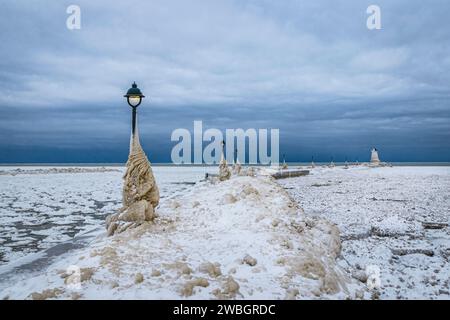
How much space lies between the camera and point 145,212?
934cm

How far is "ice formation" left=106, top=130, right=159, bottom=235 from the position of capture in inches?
361

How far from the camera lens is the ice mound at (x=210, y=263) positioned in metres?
5.26

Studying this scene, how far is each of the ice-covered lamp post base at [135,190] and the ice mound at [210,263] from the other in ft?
1.36

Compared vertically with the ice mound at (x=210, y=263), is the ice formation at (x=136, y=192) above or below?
above

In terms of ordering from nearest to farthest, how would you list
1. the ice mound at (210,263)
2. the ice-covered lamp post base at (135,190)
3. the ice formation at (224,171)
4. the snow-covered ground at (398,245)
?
1. the ice mound at (210,263)
2. the snow-covered ground at (398,245)
3. the ice-covered lamp post base at (135,190)
4. the ice formation at (224,171)

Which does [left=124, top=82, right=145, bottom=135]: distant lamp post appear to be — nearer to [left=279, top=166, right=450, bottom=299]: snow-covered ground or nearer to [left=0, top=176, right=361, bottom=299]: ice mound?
[left=0, top=176, right=361, bottom=299]: ice mound

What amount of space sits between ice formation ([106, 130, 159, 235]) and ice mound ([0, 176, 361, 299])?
39 centimetres

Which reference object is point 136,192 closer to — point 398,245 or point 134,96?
point 134,96

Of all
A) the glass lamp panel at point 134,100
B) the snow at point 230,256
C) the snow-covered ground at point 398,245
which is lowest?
the snow-covered ground at point 398,245

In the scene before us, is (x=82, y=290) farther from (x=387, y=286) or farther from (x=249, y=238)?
(x=387, y=286)

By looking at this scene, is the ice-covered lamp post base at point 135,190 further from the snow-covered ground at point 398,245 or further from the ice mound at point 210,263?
the snow-covered ground at point 398,245

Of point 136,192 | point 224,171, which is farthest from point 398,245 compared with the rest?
point 224,171

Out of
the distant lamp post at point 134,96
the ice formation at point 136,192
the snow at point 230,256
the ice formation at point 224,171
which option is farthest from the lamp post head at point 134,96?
the ice formation at point 224,171
